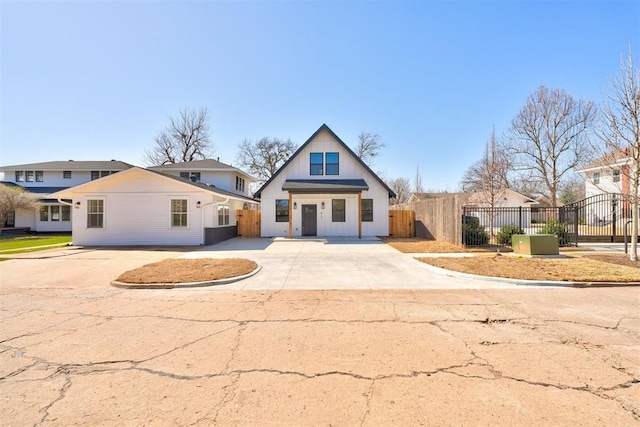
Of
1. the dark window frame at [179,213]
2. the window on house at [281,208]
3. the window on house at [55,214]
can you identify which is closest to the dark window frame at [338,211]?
the window on house at [281,208]

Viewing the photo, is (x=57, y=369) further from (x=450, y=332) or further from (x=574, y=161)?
(x=574, y=161)

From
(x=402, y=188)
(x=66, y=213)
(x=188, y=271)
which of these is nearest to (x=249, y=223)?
(x=188, y=271)

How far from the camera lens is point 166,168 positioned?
27734 mm

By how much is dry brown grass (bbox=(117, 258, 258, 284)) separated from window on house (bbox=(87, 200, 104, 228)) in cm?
922

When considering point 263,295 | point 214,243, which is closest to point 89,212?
point 214,243

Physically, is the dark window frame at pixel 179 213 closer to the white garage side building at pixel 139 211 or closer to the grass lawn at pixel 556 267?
the white garage side building at pixel 139 211

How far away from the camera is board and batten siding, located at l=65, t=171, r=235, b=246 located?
16922 millimetres

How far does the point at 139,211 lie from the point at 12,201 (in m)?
14.9

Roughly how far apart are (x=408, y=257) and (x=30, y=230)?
32.1 meters

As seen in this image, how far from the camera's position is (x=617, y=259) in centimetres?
1112

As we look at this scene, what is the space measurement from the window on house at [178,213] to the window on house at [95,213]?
157 inches

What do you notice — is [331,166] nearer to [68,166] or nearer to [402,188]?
[68,166]

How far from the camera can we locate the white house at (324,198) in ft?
69.8

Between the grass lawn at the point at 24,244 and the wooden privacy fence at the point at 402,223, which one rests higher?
the wooden privacy fence at the point at 402,223
